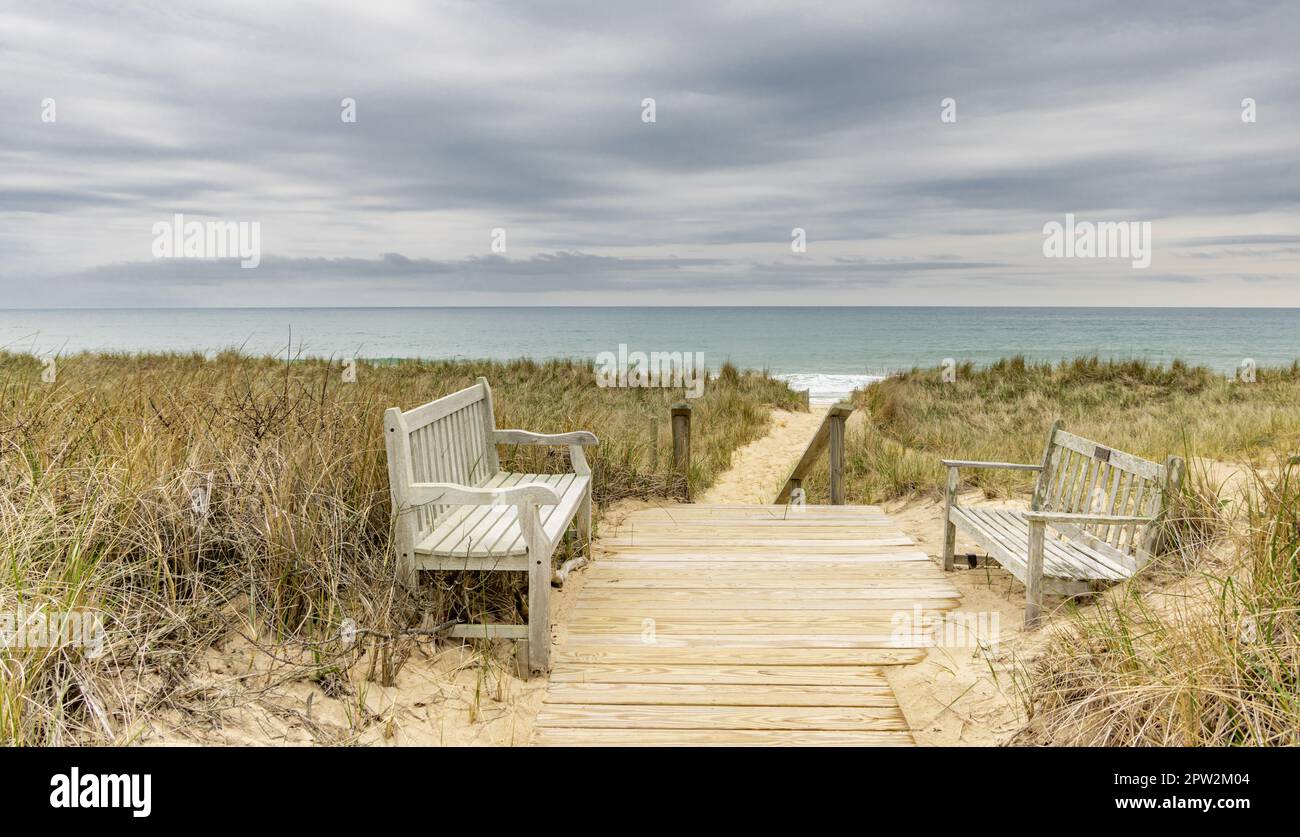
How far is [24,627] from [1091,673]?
12.1 feet

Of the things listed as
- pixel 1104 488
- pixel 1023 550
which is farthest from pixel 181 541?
pixel 1104 488

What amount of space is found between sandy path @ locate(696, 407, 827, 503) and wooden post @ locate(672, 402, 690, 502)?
2.48ft

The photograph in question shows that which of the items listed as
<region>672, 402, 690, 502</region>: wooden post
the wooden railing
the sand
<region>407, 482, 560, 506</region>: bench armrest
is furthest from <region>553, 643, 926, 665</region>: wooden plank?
<region>672, 402, 690, 502</region>: wooden post

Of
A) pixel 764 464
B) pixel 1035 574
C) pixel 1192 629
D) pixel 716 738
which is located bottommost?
pixel 716 738

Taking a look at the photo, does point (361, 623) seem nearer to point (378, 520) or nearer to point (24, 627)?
point (378, 520)

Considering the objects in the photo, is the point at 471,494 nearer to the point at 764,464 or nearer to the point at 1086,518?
the point at 1086,518

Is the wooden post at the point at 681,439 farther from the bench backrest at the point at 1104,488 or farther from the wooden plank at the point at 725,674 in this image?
the wooden plank at the point at 725,674

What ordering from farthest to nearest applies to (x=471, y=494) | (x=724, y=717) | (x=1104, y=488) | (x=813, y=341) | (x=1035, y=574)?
(x=813, y=341)
(x=1104, y=488)
(x=1035, y=574)
(x=471, y=494)
(x=724, y=717)

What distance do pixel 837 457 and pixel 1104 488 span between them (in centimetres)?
270

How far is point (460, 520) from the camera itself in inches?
165

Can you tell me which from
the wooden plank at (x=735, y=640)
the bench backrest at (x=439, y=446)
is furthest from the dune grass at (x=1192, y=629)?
the bench backrest at (x=439, y=446)

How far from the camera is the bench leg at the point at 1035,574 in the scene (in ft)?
12.5

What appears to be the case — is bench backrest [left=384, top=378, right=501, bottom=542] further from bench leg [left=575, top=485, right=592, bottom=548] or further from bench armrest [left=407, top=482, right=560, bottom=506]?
bench leg [left=575, top=485, right=592, bottom=548]
